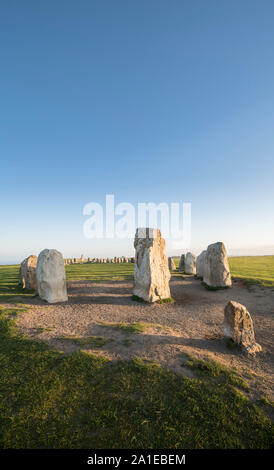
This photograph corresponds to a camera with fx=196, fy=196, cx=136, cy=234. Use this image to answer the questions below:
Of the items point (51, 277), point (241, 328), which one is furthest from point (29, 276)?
point (241, 328)

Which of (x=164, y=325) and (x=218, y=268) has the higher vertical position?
(x=218, y=268)

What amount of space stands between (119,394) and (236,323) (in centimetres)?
490

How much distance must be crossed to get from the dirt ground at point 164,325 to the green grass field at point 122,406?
0.62 m

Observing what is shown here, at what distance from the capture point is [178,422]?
4.02 metres

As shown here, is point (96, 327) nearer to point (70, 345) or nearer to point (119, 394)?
point (70, 345)

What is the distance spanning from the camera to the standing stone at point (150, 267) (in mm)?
13406

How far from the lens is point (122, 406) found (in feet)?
14.6

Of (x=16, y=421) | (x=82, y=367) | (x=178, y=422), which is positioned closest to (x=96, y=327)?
(x=82, y=367)

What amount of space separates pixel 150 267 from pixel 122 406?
9.14 metres

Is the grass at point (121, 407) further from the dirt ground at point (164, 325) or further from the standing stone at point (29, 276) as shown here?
the standing stone at point (29, 276)

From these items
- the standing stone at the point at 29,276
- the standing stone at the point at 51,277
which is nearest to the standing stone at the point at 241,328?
the standing stone at the point at 51,277

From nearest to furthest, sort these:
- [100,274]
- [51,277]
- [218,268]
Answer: [51,277] → [218,268] → [100,274]

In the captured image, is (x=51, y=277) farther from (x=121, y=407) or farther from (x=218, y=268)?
(x=218, y=268)

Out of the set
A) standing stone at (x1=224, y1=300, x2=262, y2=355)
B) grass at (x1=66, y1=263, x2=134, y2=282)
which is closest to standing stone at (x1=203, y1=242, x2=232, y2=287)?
grass at (x1=66, y1=263, x2=134, y2=282)
